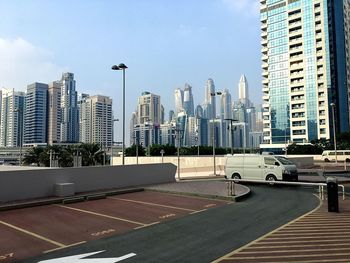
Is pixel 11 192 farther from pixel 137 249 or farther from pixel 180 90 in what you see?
pixel 180 90

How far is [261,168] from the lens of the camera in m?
25.0

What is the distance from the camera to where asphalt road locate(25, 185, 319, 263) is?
8.47 meters

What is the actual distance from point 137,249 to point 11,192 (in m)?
9.40

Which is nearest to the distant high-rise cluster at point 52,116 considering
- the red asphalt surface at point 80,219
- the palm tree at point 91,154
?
the palm tree at point 91,154

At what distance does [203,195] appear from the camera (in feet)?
60.7

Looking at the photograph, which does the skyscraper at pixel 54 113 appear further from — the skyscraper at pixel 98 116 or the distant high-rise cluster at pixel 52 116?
the skyscraper at pixel 98 116

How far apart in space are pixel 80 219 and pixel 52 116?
92047 millimetres

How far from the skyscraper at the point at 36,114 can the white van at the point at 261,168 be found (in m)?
76.7

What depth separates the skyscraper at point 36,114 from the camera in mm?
92188

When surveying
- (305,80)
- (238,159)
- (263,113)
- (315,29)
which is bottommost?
(238,159)

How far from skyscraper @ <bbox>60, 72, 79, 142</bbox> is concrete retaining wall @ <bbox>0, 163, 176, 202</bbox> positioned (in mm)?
87376

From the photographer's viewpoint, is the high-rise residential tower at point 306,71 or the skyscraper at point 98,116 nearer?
the skyscraper at point 98,116

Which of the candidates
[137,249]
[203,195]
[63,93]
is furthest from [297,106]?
[137,249]

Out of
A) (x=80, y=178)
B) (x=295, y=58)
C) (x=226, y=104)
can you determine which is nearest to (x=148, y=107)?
(x=226, y=104)
